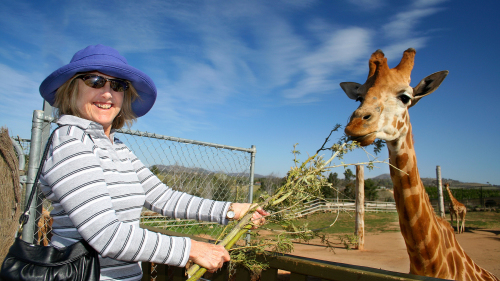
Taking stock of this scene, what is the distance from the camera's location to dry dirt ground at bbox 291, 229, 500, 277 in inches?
271

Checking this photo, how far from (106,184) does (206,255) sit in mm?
595

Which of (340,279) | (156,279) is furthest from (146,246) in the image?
(156,279)

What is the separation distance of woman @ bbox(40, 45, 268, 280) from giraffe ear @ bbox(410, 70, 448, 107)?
1.65 meters

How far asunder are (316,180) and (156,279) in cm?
159

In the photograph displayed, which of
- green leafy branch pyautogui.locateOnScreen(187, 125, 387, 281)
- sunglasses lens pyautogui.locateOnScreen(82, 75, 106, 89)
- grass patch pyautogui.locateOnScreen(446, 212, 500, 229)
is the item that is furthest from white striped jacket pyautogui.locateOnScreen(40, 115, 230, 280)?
grass patch pyautogui.locateOnScreen(446, 212, 500, 229)

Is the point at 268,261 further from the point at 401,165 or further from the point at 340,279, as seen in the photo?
the point at 401,165

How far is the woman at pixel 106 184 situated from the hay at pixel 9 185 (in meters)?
1.13

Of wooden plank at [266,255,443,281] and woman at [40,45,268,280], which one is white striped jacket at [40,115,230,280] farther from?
wooden plank at [266,255,443,281]

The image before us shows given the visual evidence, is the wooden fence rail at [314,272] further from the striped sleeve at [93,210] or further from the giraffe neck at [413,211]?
the giraffe neck at [413,211]

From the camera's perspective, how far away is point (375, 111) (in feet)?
Answer: 7.45

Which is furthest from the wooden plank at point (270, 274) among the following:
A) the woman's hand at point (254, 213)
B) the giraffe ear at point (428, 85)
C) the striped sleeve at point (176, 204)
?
the giraffe ear at point (428, 85)

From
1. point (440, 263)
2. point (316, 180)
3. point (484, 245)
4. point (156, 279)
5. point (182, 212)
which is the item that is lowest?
point (484, 245)

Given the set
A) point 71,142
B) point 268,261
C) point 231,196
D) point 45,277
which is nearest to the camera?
point 45,277

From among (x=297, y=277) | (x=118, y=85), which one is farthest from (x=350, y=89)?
(x=118, y=85)
